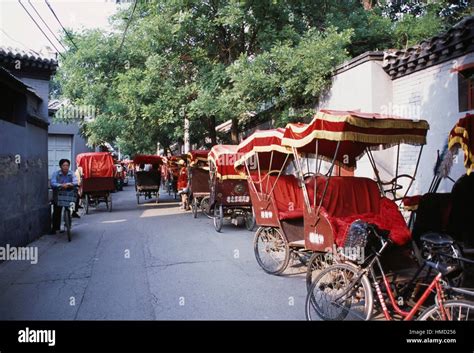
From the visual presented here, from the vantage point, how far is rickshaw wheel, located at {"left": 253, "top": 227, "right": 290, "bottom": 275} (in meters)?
6.73

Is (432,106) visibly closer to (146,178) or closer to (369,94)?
(369,94)

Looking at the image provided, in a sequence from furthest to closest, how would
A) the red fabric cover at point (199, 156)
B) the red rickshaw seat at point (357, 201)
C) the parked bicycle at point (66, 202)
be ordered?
the red fabric cover at point (199, 156) < the parked bicycle at point (66, 202) < the red rickshaw seat at point (357, 201)

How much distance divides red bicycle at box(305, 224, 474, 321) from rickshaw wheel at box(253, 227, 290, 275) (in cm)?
208

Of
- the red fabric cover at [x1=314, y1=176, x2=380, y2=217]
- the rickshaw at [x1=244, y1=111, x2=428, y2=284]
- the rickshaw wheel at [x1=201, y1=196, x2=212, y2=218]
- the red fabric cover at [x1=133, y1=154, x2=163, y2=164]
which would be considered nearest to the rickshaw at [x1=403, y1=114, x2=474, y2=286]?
the rickshaw at [x1=244, y1=111, x2=428, y2=284]

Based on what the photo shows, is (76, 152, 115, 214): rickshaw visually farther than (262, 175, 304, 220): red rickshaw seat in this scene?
Yes

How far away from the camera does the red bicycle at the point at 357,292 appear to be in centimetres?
368

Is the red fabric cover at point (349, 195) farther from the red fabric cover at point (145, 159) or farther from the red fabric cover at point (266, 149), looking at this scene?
the red fabric cover at point (145, 159)

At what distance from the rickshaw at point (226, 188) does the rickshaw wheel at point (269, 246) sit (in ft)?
12.6

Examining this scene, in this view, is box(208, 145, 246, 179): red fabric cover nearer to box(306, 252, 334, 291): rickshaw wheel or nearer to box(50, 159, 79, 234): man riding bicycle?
box(50, 159, 79, 234): man riding bicycle

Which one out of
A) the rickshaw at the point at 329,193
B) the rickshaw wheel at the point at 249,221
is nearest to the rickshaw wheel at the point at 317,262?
the rickshaw at the point at 329,193

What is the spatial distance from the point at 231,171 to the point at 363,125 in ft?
20.7

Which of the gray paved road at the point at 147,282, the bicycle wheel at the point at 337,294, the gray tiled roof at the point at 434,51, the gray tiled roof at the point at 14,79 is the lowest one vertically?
the gray paved road at the point at 147,282

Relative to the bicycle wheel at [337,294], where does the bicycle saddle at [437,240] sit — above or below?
above
